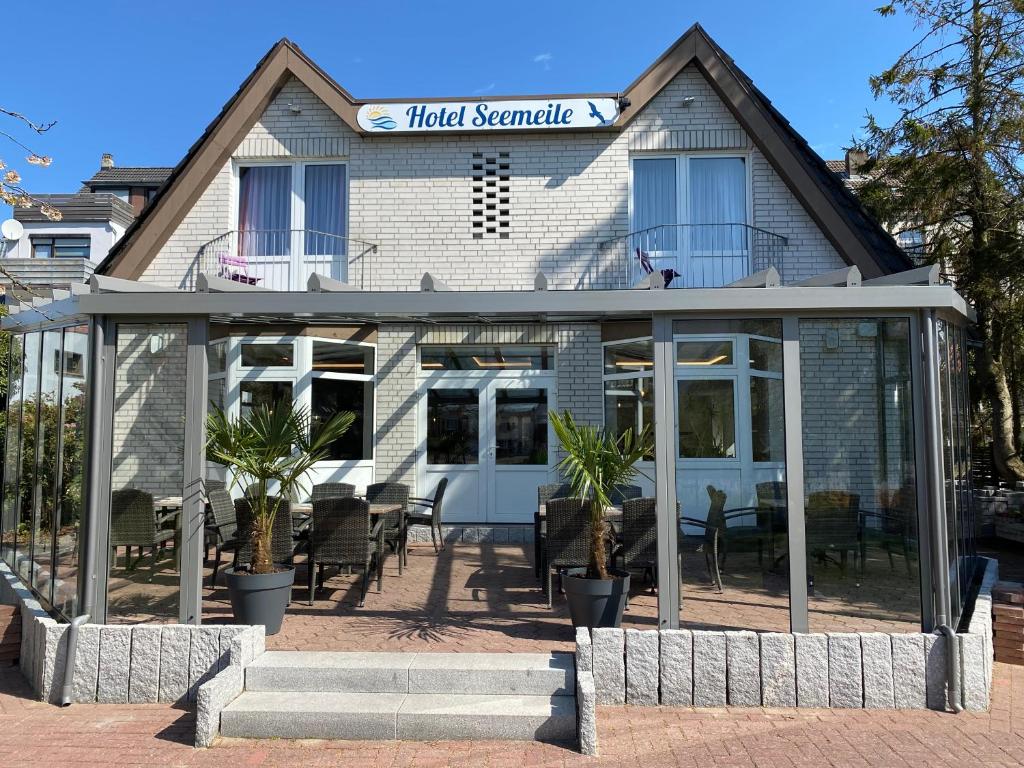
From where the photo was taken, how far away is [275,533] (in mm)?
5977

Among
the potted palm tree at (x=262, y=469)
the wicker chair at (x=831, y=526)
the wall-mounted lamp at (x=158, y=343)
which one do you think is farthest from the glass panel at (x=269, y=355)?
the wicker chair at (x=831, y=526)

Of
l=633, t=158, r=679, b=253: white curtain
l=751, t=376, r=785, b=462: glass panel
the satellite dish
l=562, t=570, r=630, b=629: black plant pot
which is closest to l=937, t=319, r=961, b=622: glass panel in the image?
l=751, t=376, r=785, b=462: glass panel

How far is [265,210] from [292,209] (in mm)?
466

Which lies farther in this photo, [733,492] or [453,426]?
[453,426]

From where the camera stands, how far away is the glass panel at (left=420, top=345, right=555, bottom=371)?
1016cm

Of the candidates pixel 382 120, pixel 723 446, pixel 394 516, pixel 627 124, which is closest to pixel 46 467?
pixel 394 516

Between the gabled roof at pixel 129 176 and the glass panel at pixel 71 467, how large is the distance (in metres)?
32.8

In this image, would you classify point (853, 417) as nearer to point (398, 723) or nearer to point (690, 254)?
point (398, 723)

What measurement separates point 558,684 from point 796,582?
5.76 feet

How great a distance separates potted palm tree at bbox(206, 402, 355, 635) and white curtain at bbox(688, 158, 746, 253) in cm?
653

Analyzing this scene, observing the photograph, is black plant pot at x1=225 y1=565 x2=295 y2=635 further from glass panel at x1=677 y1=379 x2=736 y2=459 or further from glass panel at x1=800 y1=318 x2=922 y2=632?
glass panel at x1=800 y1=318 x2=922 y2=632

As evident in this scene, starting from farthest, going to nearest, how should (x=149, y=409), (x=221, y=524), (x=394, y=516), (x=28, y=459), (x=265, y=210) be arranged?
(x=265, y=210)
(x=394, y=516)
(x=221, y=524)
(x=28, y=459)
(x=149, y=409)

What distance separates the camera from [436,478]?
9.94 meters

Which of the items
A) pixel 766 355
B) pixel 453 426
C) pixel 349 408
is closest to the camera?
pixel 766 355
